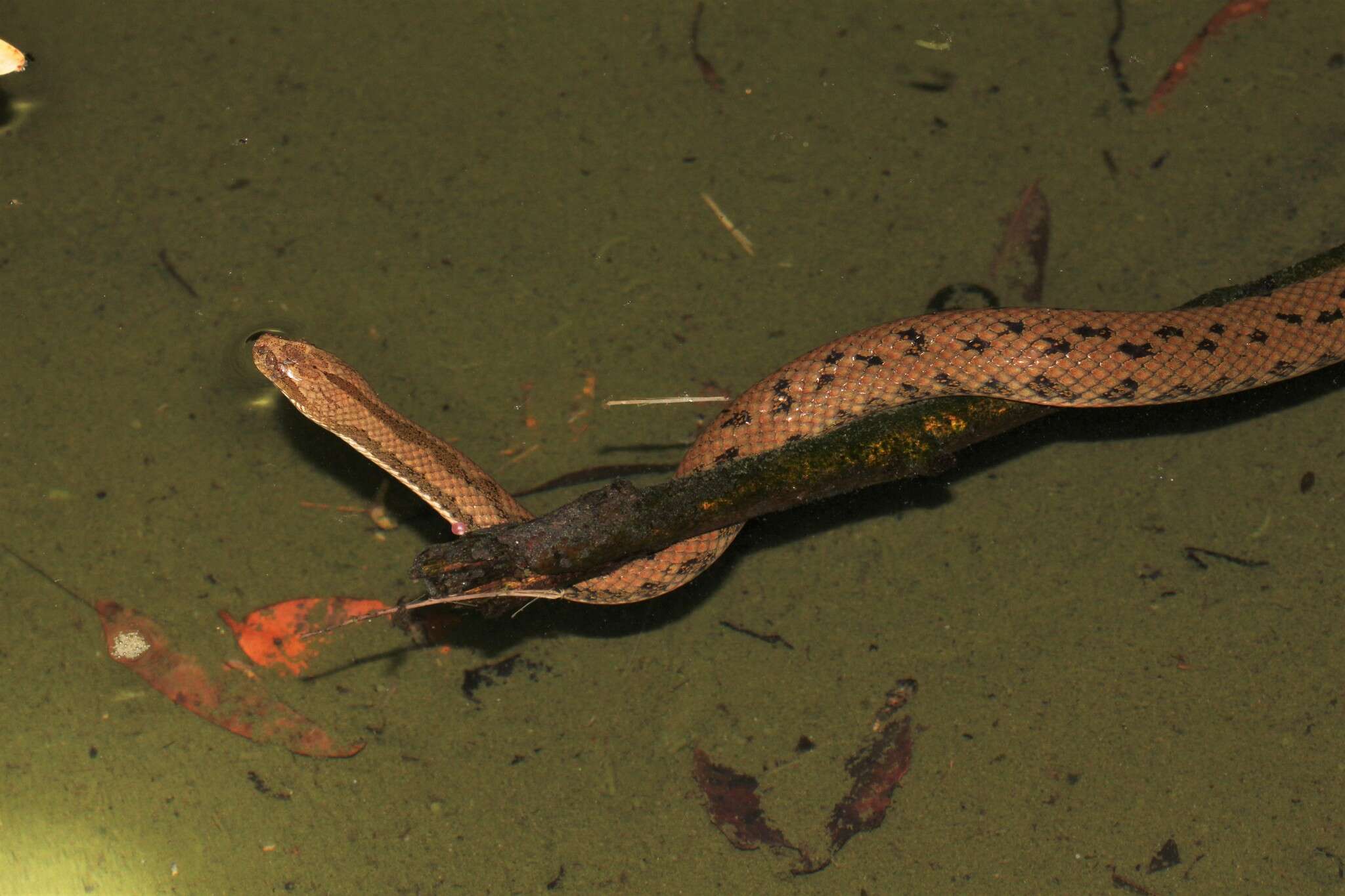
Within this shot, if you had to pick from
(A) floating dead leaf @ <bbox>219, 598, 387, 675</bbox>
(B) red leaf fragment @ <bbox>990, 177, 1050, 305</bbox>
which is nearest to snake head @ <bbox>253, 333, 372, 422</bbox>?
(A) floating dead leaf @ <bbox>219, 598, 387, 675</bbox>

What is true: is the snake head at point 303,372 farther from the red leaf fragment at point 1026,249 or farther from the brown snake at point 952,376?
the red leaf fragment at point 1026,249

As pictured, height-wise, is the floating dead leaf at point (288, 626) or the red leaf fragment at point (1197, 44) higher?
the red leaf fragment at point (1197, 44)

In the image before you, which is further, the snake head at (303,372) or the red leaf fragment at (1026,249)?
the red leaf fragment at (1026,249)

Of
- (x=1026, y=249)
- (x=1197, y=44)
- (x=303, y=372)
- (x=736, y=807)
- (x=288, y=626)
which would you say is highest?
(x=1197, y=44)

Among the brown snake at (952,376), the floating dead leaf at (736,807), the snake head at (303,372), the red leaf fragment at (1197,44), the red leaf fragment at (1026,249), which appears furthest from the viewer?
the red leaf fragment at (1197,44)

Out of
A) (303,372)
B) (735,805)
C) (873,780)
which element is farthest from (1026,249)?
(303,372)

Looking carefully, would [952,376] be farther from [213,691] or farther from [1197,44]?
[213,691]

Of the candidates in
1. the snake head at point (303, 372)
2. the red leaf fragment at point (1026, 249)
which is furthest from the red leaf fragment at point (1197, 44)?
the snake head at point (303, 372)
